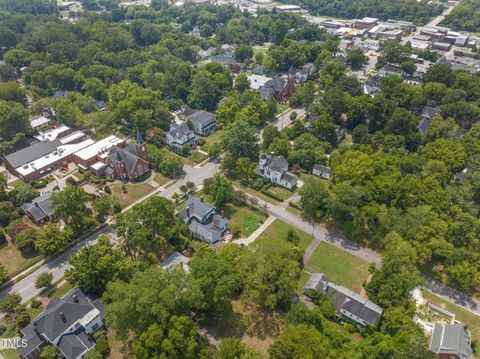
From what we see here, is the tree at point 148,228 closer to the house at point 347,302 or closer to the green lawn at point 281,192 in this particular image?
the green lawn at point 281,192

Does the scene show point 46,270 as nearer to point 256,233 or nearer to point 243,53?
point 256,233

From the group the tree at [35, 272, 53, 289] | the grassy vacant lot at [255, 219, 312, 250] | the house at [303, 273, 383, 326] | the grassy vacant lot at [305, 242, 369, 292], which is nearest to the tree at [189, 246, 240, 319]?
the house at [303, 273, 383, 326]

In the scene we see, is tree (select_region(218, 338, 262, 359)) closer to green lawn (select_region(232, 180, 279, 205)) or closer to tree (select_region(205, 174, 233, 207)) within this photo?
tree (select_region(205, 174, 233, 207))

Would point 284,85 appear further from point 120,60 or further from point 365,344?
point 365,344

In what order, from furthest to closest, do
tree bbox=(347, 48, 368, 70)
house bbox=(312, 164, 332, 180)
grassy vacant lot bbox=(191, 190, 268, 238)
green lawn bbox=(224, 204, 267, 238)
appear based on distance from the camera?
tree bbox=(347, 48, 368, 70), house bbox=(312, 164, 332, 180), grassy vacant lot bbox=(191, 190, 268, 238), green lawn bbox=(224, 204, 267, 238)

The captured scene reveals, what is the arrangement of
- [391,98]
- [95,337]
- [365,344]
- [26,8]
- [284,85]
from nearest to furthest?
1. [365,344]
2. [95,337]
3. [391,98]
4. [284,85]
5. [26,8]

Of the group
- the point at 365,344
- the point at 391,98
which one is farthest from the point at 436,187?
the point at 391,98
